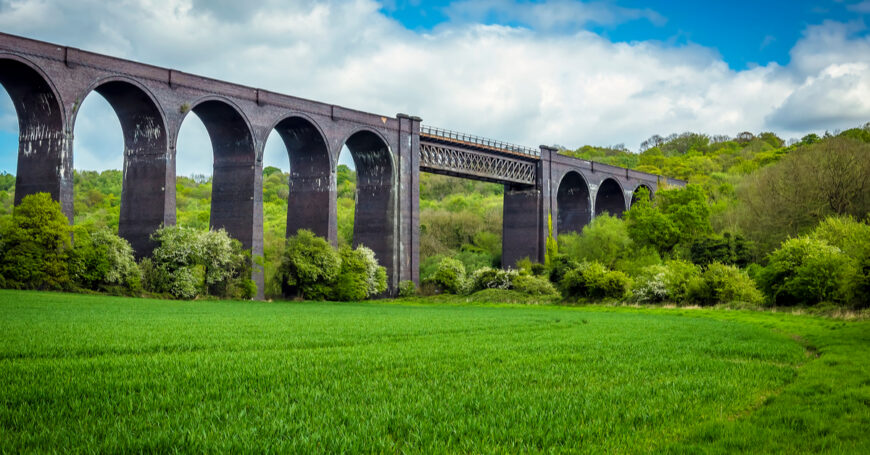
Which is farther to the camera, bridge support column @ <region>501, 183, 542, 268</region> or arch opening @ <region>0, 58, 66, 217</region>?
bridge support column @ <region>501, 183, 542, 268</region>

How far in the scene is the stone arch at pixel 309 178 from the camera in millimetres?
47312

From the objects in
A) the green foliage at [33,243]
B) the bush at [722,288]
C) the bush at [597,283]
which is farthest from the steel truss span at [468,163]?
the green foliage at [33,243]

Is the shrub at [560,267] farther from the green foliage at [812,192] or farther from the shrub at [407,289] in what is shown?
the green foliage at [812,192]

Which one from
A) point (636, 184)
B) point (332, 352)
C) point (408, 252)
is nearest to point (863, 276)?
point (332, 352)

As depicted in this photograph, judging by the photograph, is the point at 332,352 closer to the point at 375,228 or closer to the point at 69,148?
the point at 69,148

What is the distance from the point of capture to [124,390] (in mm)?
7062

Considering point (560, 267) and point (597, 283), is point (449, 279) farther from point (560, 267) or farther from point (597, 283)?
point (597, 283)

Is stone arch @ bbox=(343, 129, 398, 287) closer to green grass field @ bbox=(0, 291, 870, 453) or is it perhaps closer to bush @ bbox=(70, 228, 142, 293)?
bush @ bbox=(70, 228, 142, 293)

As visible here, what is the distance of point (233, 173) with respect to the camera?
4341 cm

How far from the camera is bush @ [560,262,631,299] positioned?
137 ft

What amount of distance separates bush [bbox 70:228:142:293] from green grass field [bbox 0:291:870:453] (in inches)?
911

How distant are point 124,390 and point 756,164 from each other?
94.6m

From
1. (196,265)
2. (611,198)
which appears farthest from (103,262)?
(611,198)

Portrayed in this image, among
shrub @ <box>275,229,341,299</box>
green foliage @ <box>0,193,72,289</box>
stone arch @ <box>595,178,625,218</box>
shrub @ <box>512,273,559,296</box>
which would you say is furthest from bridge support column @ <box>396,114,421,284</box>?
stone arch @ <box>595,178,625,218</box>
